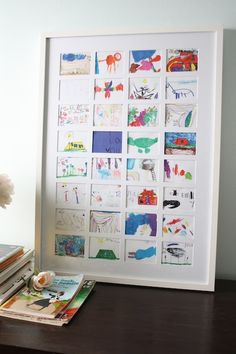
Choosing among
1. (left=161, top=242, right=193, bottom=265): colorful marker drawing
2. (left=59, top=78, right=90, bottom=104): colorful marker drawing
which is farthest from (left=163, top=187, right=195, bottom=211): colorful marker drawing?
(left=59, top=78, right=90, bottom=104): colorful marker drawing

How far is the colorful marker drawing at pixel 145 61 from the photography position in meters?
1.04

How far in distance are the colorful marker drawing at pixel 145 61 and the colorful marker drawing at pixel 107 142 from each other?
231 millimetres

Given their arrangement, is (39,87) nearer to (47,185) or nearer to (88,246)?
(47,185)

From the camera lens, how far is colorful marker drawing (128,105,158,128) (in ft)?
3.44

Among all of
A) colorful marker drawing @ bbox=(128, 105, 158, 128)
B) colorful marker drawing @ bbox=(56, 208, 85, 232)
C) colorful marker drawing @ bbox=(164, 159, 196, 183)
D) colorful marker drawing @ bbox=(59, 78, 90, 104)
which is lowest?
colorful marker drawing @ bbox=(56, 208, 85, 232)

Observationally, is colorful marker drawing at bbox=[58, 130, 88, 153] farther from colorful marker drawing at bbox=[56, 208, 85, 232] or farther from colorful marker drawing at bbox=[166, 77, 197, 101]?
colorful marker drawing at bbox=[166, 77, 197, 101]

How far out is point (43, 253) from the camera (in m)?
1.13

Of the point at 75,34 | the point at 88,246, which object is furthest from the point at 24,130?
the point at 88,246

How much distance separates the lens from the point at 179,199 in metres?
1.05

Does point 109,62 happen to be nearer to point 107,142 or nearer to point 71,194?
point 107,142

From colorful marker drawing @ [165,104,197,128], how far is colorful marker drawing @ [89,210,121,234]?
0.38 meters

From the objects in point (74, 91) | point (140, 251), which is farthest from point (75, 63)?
point (140, 251)

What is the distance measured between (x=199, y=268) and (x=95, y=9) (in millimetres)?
1010

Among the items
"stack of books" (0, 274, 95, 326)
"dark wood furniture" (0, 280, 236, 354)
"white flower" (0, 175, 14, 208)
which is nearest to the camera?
"dark wood furniture" (0, 280, 236, 354)
